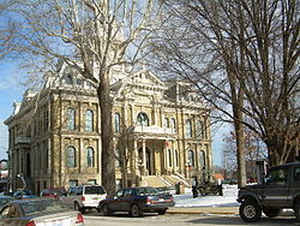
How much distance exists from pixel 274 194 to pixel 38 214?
23.6 ft

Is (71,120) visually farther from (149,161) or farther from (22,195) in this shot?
(22,195)

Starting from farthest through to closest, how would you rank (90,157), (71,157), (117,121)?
(117,121) < (90,157) < (71,157)

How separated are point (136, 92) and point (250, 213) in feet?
149

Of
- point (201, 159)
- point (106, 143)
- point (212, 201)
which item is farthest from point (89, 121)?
point (212, 201)

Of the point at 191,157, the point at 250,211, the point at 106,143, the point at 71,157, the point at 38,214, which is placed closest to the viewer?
the point at 38,214

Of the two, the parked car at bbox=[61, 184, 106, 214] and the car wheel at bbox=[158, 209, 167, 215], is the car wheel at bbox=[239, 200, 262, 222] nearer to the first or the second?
the car wheel at bbox=[158, 209, 167, 215]

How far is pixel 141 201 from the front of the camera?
703 inches

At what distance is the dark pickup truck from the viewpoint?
11.7m

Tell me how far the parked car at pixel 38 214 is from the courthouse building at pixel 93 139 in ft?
107

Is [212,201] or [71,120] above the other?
[71,120]

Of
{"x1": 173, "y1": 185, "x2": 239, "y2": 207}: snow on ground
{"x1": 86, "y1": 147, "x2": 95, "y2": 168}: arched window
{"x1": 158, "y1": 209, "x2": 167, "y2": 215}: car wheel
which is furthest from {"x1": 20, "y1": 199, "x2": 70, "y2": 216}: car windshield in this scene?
{"x1": 86, "y1": 147, "x2": 95, "y2": 168}: arched window

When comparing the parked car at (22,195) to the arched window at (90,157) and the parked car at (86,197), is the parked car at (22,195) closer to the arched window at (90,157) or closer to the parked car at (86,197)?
the parked car at (86,197)

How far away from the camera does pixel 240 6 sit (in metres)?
14.6

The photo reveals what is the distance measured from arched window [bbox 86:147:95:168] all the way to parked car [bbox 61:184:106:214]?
2969 centimetres
